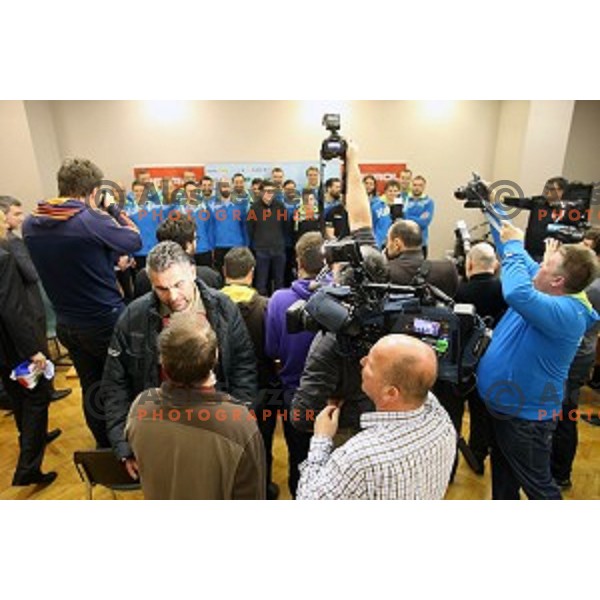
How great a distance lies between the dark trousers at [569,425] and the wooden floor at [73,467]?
0.14 m

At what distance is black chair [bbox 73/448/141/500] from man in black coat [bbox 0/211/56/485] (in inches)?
29.8

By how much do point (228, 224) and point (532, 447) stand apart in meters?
3.96

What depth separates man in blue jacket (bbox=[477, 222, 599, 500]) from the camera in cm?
155

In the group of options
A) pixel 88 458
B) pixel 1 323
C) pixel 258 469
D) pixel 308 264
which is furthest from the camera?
pixel 1 323

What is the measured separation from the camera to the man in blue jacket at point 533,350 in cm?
155

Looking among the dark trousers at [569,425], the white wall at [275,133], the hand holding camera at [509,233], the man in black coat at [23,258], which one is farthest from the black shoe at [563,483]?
the white wall at [275,133]

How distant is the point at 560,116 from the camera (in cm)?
523

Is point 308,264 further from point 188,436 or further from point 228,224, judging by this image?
point 228,224

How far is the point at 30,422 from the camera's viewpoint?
7.70 feet

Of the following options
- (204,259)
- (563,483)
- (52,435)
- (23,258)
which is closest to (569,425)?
(563,483)

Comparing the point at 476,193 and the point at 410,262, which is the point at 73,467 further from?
the point at 476,193

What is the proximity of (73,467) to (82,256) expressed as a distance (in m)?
1.30

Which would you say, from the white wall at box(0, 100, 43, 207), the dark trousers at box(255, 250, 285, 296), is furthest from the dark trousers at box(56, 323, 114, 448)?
the white wall at box(0, 100, 43, 207)
